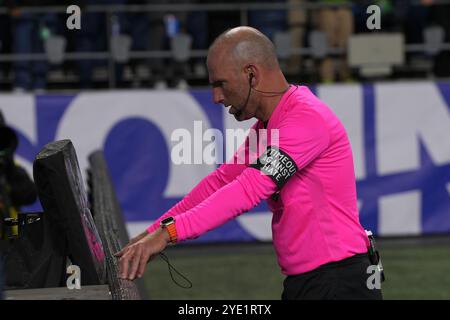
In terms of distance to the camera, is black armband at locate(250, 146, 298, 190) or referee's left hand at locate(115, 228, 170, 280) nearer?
referee's left hand at locate(115, 228, 170, 280)

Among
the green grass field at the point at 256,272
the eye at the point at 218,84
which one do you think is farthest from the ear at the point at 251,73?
the green grass field at the point at 256,272

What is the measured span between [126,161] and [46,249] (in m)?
8.21

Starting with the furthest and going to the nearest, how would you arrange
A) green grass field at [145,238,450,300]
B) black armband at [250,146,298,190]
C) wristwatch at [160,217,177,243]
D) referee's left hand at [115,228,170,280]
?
green grass field at [145,238,450,300] → black armband at [250,146,298,190] → wristwatch at [160,217,177,243] → referee's left hand at [115,228,170,280]

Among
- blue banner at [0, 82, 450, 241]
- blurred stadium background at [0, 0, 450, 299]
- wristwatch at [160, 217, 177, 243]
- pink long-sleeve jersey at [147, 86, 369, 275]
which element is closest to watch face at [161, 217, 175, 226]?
wristwatch at [160, 217, 177, 243]

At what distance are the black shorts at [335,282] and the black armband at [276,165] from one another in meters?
0.54

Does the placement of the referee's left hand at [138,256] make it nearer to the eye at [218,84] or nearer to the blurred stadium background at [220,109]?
the eye at [218,84]

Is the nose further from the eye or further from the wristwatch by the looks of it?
the wristwatch

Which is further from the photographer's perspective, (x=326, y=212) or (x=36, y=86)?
(x=36, y=86)

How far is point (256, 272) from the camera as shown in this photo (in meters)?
9.84

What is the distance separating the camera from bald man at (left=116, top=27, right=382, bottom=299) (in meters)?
3.73

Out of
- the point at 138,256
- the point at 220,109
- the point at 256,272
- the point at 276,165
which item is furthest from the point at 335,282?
the point at 220,109

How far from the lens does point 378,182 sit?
11562 mm
